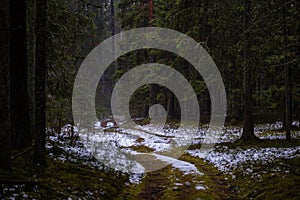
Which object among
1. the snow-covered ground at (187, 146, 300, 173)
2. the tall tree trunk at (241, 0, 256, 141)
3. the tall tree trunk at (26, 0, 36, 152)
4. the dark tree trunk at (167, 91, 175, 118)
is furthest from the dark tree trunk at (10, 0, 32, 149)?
the dark tree trunk at (167, 91, 175, 118)

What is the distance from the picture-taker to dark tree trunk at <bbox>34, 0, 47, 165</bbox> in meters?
8.84

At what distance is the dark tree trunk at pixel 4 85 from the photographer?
7.47m

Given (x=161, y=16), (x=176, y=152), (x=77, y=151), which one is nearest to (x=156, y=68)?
(x=161, y=16)

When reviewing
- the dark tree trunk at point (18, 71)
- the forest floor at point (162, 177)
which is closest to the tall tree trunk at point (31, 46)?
the forest floor at point (162, 177)

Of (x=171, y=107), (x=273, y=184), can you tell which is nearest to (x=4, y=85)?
(x=273, y=184)

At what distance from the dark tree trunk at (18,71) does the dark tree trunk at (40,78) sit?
4.57 feet

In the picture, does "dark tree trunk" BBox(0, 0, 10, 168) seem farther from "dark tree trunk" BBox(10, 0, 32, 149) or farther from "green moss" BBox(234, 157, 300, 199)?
"green moss" BBox(234, 157, 300, 199)

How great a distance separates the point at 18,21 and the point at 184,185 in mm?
7664

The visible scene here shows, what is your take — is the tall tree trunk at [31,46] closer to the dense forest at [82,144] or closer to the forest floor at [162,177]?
the dense forest at [82,144]

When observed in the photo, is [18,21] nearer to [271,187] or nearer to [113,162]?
[113,162]

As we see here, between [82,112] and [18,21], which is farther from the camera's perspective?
[82,112]

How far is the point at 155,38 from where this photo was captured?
35156 mm

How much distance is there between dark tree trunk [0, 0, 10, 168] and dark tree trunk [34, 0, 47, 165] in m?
1.30

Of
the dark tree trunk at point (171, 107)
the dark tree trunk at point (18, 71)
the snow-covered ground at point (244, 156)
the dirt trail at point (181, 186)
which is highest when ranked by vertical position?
the dark tree trunk at point (18, 71)
